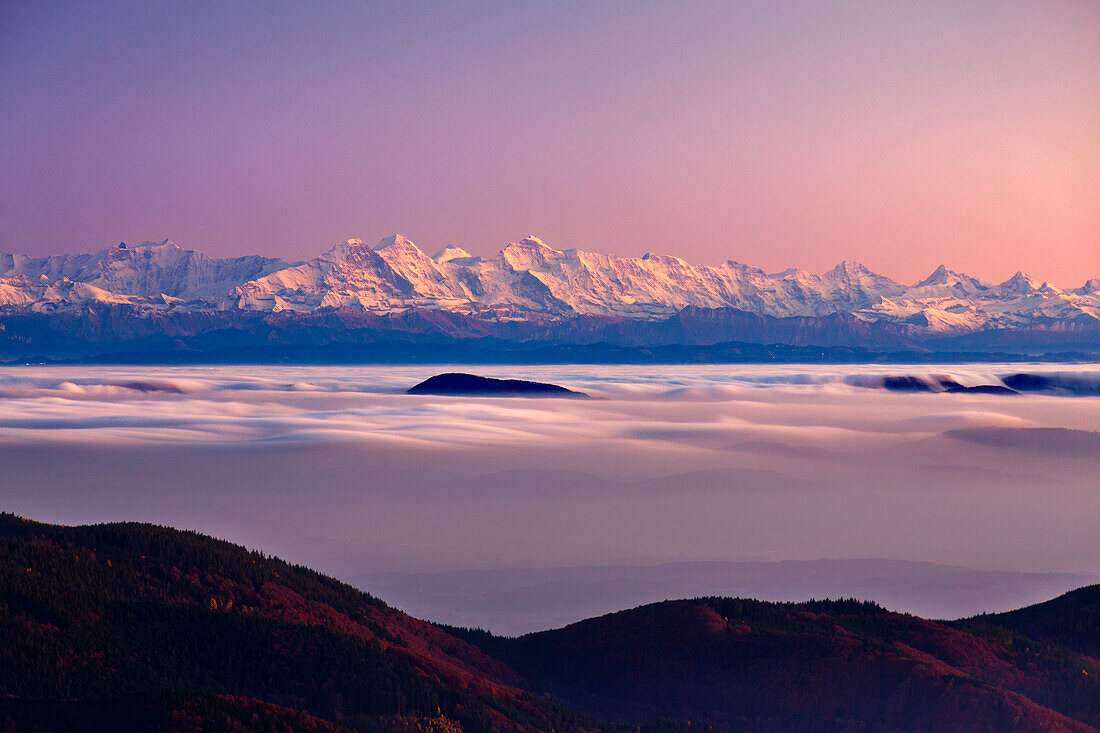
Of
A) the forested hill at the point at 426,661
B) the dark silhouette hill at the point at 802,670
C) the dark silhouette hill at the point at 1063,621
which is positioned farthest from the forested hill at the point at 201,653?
the dark silhouette hill at the point at 1063,621

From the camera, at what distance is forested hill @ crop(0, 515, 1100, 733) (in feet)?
99.1

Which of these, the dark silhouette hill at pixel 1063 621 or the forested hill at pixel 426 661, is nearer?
the forested hill at pixel 426 661

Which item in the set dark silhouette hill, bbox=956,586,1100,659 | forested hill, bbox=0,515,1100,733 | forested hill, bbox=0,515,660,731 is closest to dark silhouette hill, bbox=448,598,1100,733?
forested hill, bbox=0,515,1100,733

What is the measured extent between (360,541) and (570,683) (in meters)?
61.1

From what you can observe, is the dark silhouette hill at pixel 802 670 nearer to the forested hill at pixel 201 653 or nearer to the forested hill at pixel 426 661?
the forested hill at pixel 426 661

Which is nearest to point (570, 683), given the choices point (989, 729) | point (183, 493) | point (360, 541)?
point (989, 729)

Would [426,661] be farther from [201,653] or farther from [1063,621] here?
[1063,621]

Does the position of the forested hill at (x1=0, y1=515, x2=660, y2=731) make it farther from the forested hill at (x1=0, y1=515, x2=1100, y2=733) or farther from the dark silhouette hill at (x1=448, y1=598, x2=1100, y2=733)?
the dark silhouette hill at (x1=448, y1=598, x2=1100, y2=733)

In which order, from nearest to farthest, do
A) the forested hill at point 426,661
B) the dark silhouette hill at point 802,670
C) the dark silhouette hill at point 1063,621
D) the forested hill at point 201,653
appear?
the forested hill at point 201,653
the forested hill at point 426,661
the dark silhouette hill at point 802,670
the dark silhouette hill at point 1063,621

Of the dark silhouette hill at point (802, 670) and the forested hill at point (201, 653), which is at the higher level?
the forested hill at point (201, 653)

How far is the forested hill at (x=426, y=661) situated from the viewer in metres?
30.2

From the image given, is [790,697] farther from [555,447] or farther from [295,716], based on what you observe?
[555,447]

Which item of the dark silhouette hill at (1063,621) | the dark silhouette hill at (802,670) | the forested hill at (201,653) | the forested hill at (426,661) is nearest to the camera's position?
the forested hill at (201,653)

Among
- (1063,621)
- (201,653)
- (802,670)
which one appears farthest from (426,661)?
(1063,621)
